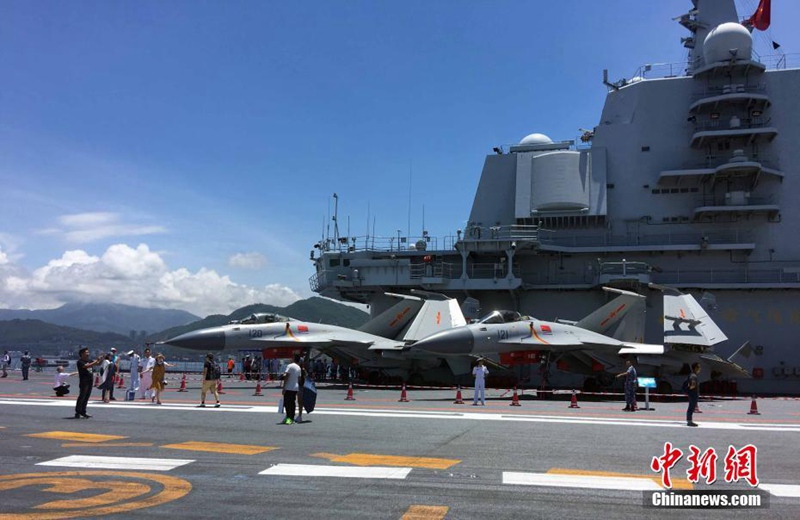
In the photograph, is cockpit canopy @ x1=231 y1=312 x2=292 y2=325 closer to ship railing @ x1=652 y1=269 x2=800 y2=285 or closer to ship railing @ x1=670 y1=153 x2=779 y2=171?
ship railing @ x1=652 y1=269 x2=800 y2=285

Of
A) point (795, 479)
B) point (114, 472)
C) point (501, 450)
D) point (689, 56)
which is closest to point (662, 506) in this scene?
point (795, 479)

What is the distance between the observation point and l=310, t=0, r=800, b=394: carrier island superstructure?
2958 centimetres

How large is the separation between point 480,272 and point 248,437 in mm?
23261

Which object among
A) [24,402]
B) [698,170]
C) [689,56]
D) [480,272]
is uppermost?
[689,56]

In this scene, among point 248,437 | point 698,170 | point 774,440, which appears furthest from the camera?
point 698,170

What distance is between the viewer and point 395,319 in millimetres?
31500

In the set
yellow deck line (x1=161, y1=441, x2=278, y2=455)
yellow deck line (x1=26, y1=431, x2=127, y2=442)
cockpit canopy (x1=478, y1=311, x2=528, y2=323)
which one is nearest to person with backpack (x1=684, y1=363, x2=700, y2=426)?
cockpit canopy (x1=478, y1=311, x2=528, y2=323)

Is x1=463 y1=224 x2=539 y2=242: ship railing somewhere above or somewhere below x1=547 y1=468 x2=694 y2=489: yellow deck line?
above

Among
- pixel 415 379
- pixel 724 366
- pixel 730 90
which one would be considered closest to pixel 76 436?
pixel 415 379

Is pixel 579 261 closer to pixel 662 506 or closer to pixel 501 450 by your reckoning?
pixel 501 450

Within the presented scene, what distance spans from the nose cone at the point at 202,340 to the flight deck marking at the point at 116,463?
18.4 meters

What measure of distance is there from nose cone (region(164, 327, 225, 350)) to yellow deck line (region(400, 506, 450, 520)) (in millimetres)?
22291

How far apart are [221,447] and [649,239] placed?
2681 centimetres

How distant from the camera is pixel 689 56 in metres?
34.1
